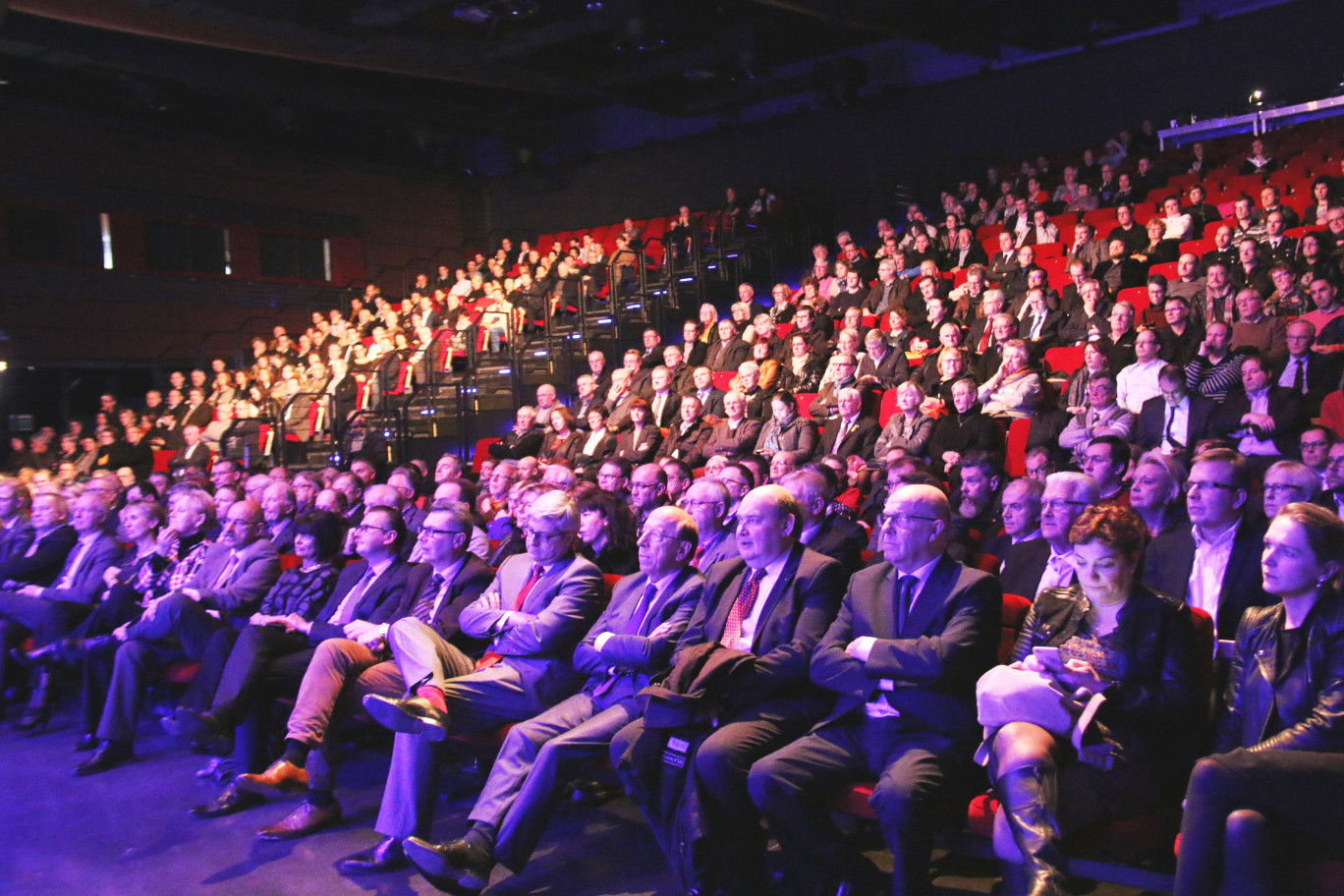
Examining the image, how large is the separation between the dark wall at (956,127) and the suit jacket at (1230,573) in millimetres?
8498

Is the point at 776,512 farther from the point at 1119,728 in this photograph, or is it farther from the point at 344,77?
the point at 344,77

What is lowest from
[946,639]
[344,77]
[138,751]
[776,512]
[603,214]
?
[138,751]

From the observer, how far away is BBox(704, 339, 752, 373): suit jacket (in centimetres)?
831

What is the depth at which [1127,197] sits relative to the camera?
866cm

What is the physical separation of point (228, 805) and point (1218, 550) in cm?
315

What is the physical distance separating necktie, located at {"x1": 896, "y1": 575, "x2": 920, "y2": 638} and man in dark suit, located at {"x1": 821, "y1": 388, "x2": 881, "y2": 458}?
3500 millimetres

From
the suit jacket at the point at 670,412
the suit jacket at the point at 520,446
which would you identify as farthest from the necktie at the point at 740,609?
the suit jacket at the point at 520,446

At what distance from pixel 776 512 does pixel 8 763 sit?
327cm

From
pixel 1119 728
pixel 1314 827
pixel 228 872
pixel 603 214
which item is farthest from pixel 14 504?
pixel 603 214

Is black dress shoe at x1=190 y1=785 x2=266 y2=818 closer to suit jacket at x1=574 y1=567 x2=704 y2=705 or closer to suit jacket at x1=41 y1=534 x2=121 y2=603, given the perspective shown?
suit jacket at x1=574 y1=567 x2=704 y2=705

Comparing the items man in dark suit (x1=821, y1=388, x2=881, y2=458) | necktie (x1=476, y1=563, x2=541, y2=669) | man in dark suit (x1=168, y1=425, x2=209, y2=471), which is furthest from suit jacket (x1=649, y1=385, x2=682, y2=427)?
man in dark suit (x1=168, y1=425, x2=209, y2=471)

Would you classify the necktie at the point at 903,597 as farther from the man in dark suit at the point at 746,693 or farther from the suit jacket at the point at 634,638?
the suit jacket at the point at 634,638

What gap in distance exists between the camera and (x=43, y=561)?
5277 mm

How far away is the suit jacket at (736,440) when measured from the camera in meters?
6.77
